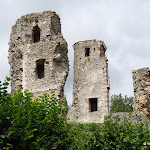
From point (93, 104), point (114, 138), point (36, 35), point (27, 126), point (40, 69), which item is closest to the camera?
point (27, 126)

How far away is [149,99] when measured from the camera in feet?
50.2

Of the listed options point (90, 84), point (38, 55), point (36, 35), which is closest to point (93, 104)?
point (90, 84)

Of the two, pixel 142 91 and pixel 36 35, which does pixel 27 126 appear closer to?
pixel 142 91

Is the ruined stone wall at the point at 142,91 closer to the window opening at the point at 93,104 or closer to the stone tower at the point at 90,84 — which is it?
the stone tower at the point at 90,84

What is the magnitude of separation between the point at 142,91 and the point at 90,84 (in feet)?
44.6

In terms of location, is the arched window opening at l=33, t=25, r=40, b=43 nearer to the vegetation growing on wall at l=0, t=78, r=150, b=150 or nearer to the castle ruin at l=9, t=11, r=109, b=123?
the castle ruin at l=9, t=11, r=109, b=123

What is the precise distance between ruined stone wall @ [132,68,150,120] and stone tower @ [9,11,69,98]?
5.44 m

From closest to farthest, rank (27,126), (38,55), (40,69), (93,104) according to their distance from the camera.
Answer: (27,126) < (38,55) < (40,69) < (93,104)

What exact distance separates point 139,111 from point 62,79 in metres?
6.18

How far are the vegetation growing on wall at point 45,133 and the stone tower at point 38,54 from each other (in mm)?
8840

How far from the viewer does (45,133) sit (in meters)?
9.76

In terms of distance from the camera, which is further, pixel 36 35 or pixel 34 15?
pixel 36 35

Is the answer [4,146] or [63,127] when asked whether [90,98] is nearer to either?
[63,127]

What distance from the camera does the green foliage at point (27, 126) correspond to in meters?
8.84
